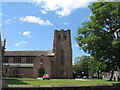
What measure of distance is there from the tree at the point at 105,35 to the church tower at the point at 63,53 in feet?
114

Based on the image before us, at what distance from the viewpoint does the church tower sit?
5219cm

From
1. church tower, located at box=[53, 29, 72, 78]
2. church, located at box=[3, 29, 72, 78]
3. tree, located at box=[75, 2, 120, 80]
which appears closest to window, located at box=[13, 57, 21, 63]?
church, located at box=[3, 29, 72, 78]

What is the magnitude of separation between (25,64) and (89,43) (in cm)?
4419

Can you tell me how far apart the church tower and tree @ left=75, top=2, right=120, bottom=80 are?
3478 cm

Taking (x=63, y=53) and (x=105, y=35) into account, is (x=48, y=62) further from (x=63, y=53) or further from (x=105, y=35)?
(x=105, y=35)

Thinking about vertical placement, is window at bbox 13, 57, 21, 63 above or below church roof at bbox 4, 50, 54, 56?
below

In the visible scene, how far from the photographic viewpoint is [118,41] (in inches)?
589

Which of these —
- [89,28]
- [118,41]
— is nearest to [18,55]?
[89,28]

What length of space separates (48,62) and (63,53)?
7.91 metres

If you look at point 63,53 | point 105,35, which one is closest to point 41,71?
point 63,53

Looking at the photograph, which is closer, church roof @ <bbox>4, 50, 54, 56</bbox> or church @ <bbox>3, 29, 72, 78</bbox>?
church @ <bbox>3, 29, 72, 78</bbox>

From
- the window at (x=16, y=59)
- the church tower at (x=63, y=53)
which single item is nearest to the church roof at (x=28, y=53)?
the window at (x=16, y=59)

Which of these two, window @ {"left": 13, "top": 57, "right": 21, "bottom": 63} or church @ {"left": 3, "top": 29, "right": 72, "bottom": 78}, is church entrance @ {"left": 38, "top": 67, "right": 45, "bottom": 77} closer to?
church @ {"left": 3, "top": 29, "right": 72, "bottom": 78}

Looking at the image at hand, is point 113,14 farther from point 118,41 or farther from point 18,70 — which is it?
point 18,70
